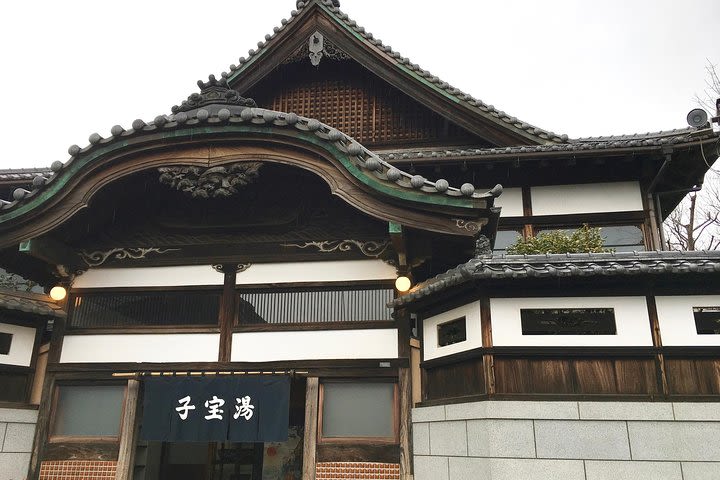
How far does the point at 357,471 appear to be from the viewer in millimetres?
8695

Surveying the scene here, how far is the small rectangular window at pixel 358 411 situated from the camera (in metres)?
8.91

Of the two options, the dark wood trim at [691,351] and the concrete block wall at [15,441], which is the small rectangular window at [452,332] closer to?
the dark wood trim at [691,351]

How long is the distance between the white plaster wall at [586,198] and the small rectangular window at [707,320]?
13.6ft

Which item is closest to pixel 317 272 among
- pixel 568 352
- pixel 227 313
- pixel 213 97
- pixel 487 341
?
pixel 227 313

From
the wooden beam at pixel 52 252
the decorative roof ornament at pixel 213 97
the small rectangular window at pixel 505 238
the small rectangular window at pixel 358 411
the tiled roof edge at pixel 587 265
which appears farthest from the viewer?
the small rectangular window at pixel 505 238

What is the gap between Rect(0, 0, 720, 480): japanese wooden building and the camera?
7254mm

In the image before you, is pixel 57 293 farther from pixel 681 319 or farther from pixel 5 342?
pixel 681 319

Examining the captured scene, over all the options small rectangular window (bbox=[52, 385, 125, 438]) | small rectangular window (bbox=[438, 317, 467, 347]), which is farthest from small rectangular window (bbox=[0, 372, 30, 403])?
small rectangular window (bbox=[438, 317, 467, 347])

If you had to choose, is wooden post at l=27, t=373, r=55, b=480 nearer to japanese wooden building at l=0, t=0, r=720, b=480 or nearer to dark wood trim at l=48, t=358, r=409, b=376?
japanese wooden building at l=0, t=0, r=720, b=480

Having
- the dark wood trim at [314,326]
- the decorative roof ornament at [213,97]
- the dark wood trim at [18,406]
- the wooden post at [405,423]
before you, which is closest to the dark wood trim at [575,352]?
the wooden post at [405,423]

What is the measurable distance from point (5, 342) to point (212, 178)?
14.3 ft

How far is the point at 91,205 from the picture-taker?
31.7ft

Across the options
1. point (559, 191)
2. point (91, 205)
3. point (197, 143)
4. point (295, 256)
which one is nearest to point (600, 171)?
point (559, 191)

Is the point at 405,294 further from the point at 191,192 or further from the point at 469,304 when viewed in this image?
the point at 191,192
